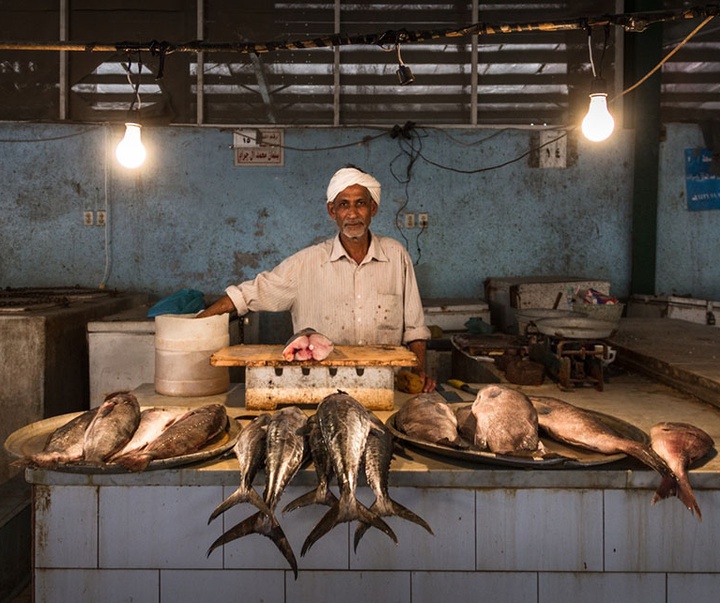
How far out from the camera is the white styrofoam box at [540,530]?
2.46 metres

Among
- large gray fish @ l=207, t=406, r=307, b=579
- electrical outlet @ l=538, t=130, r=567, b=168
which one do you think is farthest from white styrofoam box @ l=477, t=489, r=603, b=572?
electrical outlet @ l=538, t=130, r=567, b=168

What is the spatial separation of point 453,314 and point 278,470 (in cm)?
414

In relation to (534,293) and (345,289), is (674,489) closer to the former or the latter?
(345,289)

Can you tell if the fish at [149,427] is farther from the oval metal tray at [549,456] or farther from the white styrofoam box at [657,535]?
the white styrofoam box at [657,535]

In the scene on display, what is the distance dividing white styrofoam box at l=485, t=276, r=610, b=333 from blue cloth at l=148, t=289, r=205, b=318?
9.42 ft

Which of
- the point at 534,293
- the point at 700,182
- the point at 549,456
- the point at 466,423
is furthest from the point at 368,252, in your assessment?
the point at 700,182

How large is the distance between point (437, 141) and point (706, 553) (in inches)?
216

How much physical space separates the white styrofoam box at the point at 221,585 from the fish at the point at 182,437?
484mm

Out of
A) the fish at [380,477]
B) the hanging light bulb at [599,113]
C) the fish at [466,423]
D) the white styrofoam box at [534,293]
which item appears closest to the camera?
the fish at [380,477]

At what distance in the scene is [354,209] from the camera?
402 cm

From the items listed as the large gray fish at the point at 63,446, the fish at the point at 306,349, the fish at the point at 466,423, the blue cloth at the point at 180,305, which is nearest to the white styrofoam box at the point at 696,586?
the fish at the point at 466,423

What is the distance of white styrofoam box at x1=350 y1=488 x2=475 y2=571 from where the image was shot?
2473 mm

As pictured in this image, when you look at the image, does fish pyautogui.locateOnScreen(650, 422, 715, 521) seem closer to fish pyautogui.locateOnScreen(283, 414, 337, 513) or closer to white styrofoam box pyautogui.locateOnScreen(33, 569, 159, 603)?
fish pyautogui.locateOnScreen(283, 414, 337, 513)

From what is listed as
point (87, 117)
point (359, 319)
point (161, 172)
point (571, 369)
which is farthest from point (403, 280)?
point (87, 117)
